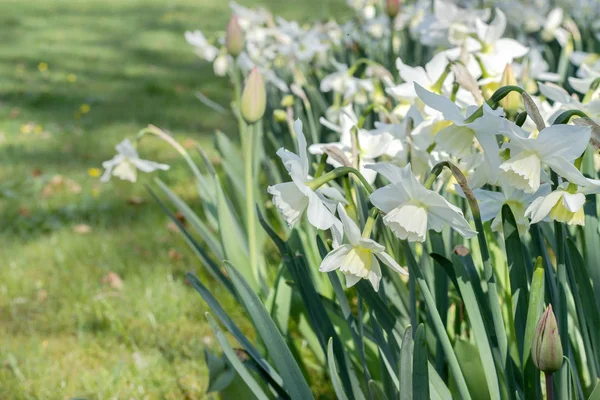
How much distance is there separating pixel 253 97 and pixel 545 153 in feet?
2.24

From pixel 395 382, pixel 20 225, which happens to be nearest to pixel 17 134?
pixel 20 225

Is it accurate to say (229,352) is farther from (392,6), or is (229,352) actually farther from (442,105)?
(392,6)

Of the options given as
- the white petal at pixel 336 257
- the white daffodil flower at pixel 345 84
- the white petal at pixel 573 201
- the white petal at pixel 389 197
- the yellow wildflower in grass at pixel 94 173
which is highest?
the white petal at pixel 573 201

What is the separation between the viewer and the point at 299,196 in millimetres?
950

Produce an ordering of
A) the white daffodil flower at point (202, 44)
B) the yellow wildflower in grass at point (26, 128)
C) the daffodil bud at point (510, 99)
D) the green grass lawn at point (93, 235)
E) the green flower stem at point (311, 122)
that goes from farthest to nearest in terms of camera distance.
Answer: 1. the yellow wildflower in grass at point (26, 128)
2. the white daffodil flower at point (202, 44)
3. the green flower stem at point (311, 122)
4. the green grass lawn at point (93, 235)
5. the daffodil bud at point (510, 99)

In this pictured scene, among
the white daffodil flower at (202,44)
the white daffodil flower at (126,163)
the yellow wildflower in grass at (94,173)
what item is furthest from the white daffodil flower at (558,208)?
the yellow wildflower in grass at (94,173)

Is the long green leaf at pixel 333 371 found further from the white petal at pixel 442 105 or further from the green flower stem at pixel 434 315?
the white petal at pixel 442 105

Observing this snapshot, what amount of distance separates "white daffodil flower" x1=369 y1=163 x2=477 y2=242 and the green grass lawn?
1081 millimetres

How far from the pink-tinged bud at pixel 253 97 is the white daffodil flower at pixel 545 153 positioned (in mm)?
631

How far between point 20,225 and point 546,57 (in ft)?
8.04

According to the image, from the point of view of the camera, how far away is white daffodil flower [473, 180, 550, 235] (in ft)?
3.39

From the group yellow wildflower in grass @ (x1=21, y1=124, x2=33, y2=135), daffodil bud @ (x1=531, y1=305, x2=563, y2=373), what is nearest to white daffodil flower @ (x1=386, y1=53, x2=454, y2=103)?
daffodil bud @ (x1=531, y1=305, x2=563, y2=373)

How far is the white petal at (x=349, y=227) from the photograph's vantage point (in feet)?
2.96

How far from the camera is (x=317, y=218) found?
35.6 inches
